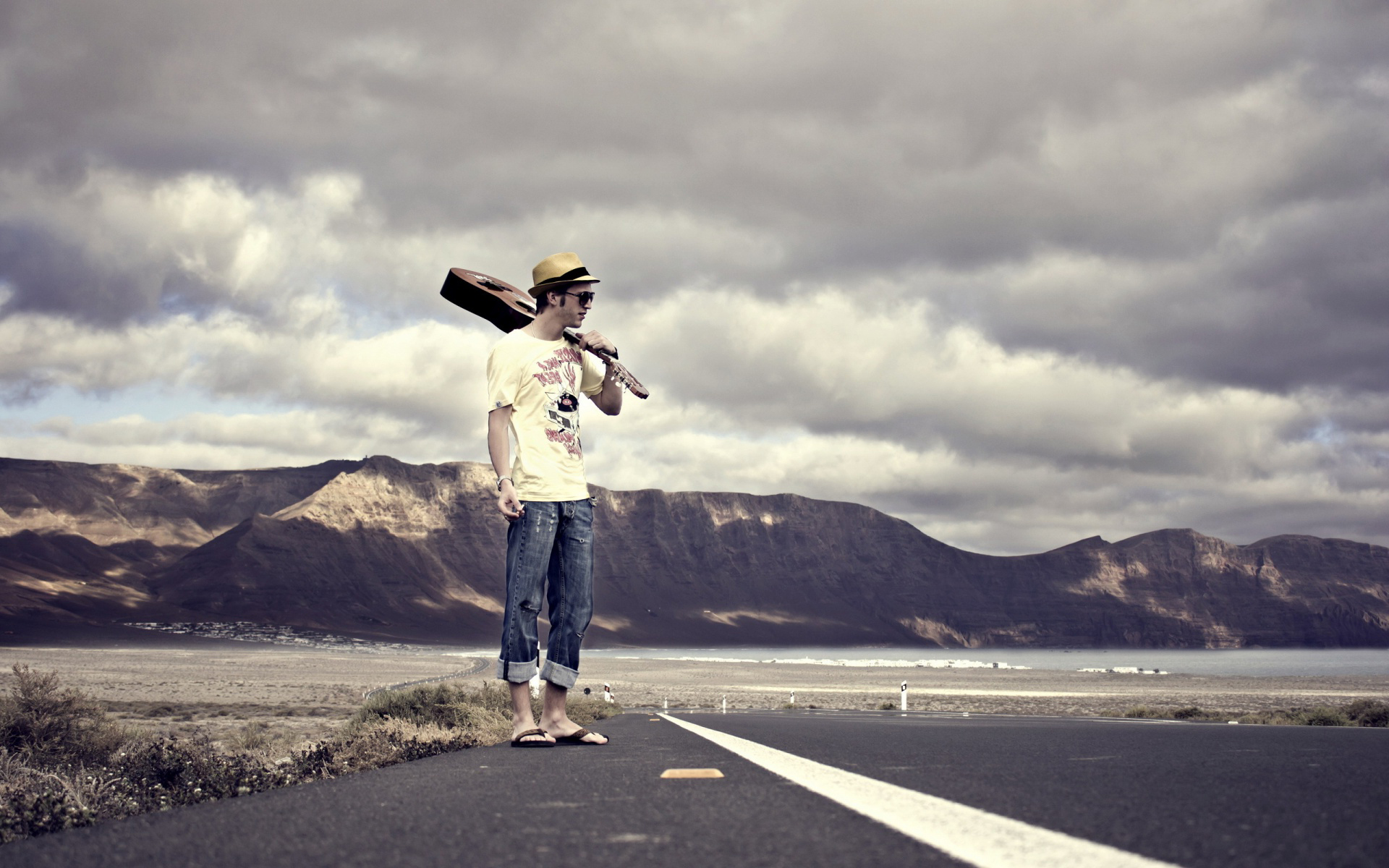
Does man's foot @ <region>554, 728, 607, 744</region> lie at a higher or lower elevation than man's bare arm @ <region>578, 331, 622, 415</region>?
lower

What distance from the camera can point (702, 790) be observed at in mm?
3016

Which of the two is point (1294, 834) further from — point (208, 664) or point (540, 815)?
point (208, 664)

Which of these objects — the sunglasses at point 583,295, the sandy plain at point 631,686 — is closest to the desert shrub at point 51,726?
the sandy plain at point 631,686

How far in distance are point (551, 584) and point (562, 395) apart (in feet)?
3.72

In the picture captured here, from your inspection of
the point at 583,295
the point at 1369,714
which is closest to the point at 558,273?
the point at 583,295

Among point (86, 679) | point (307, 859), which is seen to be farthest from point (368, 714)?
point (86, 679)

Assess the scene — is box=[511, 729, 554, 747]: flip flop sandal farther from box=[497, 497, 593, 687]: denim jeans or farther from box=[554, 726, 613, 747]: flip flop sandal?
box=[497, 497, 593, 687]: denim jeans

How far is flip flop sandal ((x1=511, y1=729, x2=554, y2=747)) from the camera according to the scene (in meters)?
5.22

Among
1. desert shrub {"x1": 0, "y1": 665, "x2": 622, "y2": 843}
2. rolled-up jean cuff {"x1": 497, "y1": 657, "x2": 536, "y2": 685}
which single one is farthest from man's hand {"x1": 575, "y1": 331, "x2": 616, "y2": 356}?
desert shrub {"x1": 0, "y1": 665, "x2": 622, "y2": 843}

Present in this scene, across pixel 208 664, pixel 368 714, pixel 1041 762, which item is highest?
pixel 1041 762

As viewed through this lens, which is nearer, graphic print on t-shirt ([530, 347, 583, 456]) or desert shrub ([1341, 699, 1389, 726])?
graphic print on t-shirt ([530, 347, 583, 456])

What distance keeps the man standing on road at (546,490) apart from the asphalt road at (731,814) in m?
1.10

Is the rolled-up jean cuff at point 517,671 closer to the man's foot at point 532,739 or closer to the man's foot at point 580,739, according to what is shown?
the man's foot at point 532,739

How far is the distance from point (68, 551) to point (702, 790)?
21645cm
